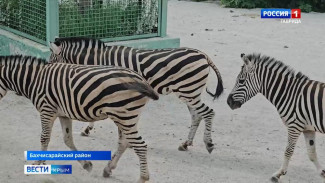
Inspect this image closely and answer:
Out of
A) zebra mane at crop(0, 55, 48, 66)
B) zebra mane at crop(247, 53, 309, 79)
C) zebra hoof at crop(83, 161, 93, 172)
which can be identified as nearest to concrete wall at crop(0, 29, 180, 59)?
zebra mane at crop(0, 55, 48, 66)

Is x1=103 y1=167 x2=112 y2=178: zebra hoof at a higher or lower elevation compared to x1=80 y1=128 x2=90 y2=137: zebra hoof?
lower

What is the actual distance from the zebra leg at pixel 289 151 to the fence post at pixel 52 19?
4.71 metres

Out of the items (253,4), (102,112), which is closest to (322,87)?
(102,112)

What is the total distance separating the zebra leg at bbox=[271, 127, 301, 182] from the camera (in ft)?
21.5

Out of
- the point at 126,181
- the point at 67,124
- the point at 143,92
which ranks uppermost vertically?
the point at 143,92

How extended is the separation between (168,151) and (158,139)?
1.44ft

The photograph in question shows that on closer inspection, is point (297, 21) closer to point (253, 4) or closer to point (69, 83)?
point (253, 4)

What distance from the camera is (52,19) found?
9766mm

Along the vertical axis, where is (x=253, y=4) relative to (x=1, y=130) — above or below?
above

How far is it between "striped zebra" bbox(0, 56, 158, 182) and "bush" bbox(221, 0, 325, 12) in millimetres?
12664

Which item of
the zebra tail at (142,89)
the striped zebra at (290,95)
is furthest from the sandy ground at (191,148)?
the zebra tail at (142,89)

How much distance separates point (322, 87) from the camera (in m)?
6.57

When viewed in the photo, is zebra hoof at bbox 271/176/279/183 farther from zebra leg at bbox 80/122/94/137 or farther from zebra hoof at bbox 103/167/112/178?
zebra leg at bbox 80/122/94/137

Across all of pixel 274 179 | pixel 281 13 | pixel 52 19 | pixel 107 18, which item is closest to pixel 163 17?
pixel 107 18
